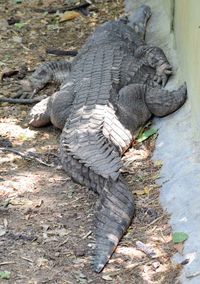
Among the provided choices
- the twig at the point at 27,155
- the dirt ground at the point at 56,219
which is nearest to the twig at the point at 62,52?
the dirt ground at the point at 56,219

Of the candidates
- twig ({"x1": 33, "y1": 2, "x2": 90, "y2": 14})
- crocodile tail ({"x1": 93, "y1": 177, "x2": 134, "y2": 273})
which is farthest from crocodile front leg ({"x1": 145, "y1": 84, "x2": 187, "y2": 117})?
twig ({"x1": 33, "y1": 2, "x2": 90, "y2": 14})

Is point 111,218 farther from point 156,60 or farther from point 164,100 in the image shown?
point 156,60

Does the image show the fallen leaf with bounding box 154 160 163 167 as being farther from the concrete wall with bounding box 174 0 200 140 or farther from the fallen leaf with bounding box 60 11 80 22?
the fallen leaf with bounding box 60 11 80 22

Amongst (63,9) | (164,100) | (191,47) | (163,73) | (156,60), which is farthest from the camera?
(63,9)

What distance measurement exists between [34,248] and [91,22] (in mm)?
4428

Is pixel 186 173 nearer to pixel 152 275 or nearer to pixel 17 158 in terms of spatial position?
pixel 152 275

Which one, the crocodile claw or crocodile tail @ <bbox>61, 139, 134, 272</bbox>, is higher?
crocodile tail @ <bbox>61, 139, 134, 272</bbox>

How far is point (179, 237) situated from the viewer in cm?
438

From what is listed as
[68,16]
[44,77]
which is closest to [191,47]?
[44,77]

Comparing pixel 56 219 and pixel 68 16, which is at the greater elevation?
pixel 56 219

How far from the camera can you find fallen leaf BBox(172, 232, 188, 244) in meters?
4.36

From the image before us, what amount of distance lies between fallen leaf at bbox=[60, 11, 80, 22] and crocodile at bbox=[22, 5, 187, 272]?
2.91ft

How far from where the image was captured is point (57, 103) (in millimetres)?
6070

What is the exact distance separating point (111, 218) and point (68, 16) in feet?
14.3
